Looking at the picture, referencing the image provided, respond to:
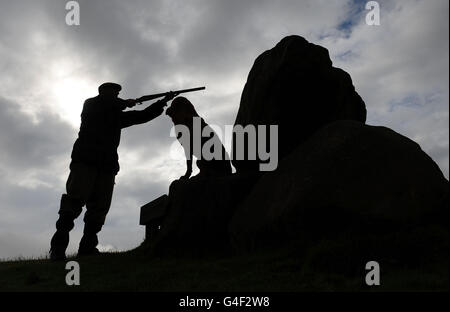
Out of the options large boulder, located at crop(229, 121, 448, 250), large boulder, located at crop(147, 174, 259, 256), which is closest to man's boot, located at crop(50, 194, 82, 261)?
→ large boulder, located at crop(147, 174, 259, 256)

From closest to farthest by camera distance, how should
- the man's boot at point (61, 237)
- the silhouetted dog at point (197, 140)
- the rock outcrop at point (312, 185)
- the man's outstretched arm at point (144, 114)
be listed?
the rock outcrop at point (312, 185) < the man's boot at point (61, 237) < the silhouetted dog at point (197, 140) < the man's outstretched arm at point (144, 114)

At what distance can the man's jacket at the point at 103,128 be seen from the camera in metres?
9.24

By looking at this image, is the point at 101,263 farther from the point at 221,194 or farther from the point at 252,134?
the point at 252,134

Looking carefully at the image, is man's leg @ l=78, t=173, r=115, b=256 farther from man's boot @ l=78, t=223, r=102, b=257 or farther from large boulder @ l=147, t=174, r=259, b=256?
large boulder @ l=147, t=174, r=259, b=256

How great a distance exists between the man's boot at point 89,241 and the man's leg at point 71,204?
0.46 metres

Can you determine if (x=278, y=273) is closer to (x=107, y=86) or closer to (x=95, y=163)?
(x=95, y=163)

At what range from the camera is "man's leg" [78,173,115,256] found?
930cm

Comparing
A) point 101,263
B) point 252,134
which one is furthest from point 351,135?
point 101,263

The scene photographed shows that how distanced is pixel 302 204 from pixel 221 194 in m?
1.91

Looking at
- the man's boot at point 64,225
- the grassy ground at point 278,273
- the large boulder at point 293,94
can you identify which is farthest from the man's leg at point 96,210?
the large boulder at point 293,94

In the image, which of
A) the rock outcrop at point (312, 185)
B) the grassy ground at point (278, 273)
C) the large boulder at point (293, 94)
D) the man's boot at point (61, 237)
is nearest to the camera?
the grassy ground at point (278, 273)

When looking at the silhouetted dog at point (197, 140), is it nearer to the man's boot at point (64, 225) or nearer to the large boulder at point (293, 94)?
the large boulder at point (293, 94)

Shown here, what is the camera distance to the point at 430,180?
6.38m

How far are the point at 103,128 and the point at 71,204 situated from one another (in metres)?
1.59
